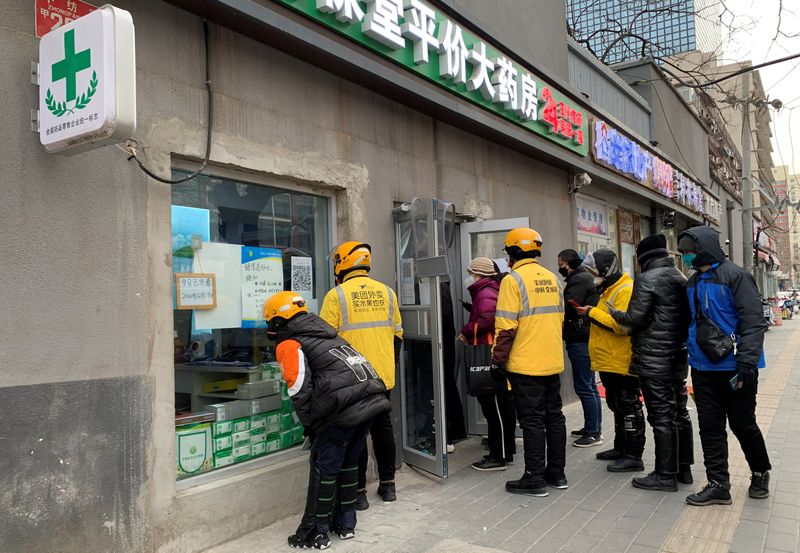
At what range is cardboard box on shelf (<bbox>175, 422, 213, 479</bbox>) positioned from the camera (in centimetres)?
371

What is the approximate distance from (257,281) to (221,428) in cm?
103

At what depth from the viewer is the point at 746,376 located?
394 cm

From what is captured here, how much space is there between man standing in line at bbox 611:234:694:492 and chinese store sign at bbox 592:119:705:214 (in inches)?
190

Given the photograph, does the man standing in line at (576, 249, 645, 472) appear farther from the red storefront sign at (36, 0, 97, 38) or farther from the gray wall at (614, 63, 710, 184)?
the gray wall at (614, 63, 710, 184)

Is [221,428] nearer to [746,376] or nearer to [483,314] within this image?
[483,314]

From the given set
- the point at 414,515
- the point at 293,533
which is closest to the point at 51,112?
the point at 293,533

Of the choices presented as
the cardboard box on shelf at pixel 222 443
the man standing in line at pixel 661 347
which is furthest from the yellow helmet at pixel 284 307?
the man standing in line at pixel 661 347

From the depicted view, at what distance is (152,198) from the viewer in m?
3.46

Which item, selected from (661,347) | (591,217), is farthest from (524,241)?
(591,217)

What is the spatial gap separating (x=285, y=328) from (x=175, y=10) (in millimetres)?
2019

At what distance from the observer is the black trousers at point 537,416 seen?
4.50 metres

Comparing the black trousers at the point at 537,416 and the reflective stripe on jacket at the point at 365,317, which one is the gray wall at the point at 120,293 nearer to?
the reflective stripe on jacket at the point at 365,317

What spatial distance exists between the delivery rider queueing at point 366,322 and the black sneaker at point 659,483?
1.92m

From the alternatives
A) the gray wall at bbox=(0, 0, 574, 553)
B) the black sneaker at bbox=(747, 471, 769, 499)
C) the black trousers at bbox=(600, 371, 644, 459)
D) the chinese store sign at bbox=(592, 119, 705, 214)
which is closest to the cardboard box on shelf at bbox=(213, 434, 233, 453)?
the gray wall at bbox=(0, 0, 574, 553)
